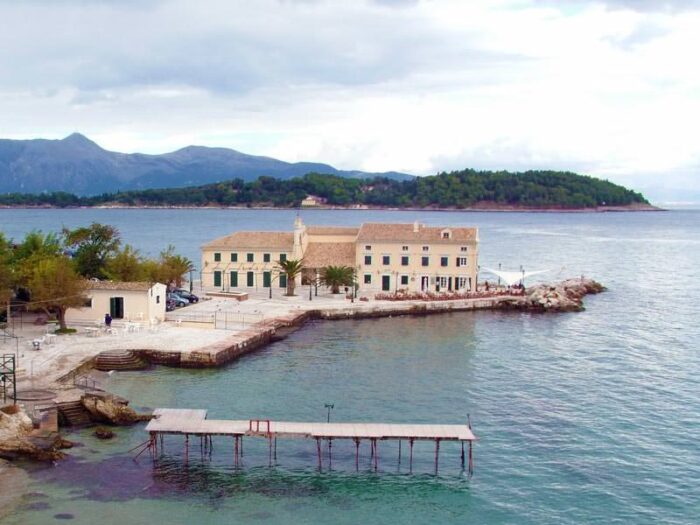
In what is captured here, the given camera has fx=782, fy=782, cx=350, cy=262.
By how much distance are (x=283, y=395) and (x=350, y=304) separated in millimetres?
24439

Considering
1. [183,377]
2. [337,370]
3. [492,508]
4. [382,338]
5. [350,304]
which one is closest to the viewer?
[492,508]

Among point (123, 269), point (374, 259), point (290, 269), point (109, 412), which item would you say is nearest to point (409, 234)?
point (374, 259)

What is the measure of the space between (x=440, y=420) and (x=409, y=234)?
34.7m

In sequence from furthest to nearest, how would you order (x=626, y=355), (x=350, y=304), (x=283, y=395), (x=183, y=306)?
(x=350, y=304) → (x=183, y=306) → (x=626, y=355) → (x=283, y=395)

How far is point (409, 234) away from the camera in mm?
66312

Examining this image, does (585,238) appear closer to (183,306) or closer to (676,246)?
(676,246)

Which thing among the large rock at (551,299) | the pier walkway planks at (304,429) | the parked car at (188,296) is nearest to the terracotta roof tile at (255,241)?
the parked car at (188,296)

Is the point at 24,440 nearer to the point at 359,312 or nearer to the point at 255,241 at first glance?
the point at 359,312

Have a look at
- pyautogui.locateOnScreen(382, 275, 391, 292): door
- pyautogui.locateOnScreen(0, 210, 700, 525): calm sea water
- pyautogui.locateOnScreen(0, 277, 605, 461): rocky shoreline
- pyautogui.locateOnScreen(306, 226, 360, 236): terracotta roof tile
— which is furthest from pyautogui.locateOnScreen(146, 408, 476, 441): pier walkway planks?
pyautogui.locateOnScreen(306, 226, 360, 236): terracotta roof tile

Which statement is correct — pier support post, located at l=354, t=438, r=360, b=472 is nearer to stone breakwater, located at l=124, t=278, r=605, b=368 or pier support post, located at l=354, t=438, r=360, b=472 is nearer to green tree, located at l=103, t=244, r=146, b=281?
stone breakwater, located at l=124, t=278, r=605, b=368

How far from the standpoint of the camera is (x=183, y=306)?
56.3 m

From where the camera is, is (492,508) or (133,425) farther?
(133,425)

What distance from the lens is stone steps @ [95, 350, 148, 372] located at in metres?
39.7

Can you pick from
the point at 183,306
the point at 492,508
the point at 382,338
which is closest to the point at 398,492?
the point at 492,508
